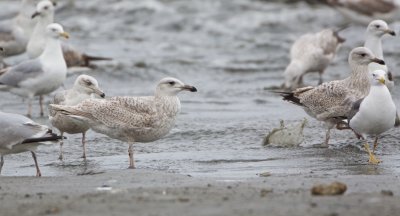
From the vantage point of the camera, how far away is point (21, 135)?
8.06 meters

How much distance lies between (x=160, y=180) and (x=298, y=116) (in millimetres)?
5114

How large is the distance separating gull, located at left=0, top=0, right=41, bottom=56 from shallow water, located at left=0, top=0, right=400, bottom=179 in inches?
44.6

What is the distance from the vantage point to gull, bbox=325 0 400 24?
18609mm

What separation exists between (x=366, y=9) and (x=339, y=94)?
8.97 meters

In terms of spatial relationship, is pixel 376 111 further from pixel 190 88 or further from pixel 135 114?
pixel 135 114

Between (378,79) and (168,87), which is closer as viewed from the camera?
(378,79)

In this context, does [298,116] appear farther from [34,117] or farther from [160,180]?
[160,180]

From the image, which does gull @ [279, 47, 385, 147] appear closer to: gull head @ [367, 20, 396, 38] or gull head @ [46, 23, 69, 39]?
gull head @ [367, 20, 396, 38]

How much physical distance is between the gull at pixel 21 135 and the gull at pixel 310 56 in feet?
23.2

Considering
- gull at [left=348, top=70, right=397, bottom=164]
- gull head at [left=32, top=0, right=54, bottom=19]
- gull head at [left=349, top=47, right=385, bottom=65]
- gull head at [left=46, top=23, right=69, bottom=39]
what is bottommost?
gull at [left=348, top=70, right=397, bottom=164]

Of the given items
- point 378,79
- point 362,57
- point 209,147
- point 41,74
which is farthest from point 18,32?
point 378,79

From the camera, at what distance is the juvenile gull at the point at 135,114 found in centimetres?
881

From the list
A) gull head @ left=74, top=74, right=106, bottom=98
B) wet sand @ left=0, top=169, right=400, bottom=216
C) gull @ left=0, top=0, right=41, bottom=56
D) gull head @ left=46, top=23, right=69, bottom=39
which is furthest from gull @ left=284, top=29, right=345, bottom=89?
wet sand @ left=0, top=169, right=400, bottom=216

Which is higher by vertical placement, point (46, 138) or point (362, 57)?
point (362, 57)
